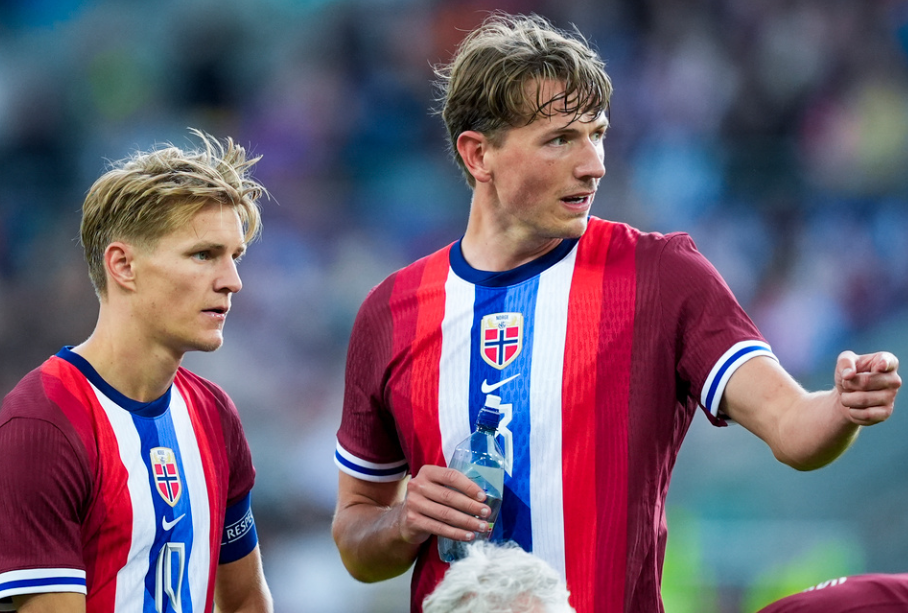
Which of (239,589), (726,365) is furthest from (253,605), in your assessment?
(726,365)

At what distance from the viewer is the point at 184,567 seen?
2.86m

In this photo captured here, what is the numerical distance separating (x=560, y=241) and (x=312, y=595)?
482cm

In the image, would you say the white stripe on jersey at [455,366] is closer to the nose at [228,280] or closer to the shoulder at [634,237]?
the shoulder at [634,237]

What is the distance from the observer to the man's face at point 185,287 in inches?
114

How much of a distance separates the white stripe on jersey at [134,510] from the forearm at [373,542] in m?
0.59

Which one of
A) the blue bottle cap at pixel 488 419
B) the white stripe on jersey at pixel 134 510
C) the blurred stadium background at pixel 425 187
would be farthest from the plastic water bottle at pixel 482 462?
the blurred stadium background at pixel 425 187

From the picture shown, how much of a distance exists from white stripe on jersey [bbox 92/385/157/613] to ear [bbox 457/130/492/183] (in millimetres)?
1163

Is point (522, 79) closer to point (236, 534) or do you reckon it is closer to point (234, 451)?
point (234, 451)

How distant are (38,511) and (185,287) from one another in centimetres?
70

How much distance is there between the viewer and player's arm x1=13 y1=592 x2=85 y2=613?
2518 millimetres

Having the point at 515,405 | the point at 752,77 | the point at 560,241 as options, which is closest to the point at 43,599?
the point at 515,405

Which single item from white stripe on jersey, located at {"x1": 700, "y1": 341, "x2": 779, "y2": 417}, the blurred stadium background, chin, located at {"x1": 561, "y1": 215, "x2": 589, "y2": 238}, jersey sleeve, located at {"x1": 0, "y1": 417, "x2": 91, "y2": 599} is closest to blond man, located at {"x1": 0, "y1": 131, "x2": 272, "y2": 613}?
jersey sleeve, located at {"x1": 0, "y1": 417, "x2": 91, "y2": 599}

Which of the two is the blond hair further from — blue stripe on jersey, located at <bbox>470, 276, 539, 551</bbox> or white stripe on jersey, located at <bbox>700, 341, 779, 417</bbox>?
white stripe on jersey, located at <bbox>700, 341, 779, 417</bbox>

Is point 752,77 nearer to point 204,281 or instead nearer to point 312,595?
point 312,595
